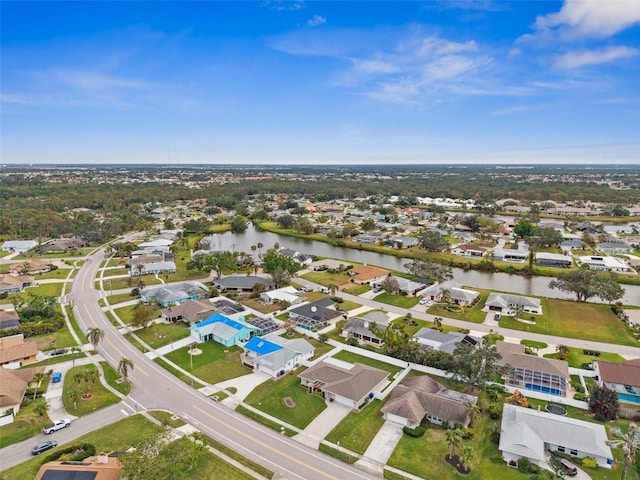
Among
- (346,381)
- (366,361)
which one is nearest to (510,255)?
(366,361)

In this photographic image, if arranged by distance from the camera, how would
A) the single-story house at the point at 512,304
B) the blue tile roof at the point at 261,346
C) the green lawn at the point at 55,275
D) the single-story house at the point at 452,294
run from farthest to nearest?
1. the green lawn at the point at 55,275
2. the single-story house at the point at 452,294
3. the single-story house at the point at 512,304
4. the blue tile roof at the point at 261,346

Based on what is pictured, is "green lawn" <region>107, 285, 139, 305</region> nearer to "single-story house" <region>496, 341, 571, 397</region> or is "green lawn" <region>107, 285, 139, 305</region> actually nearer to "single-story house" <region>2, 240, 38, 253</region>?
"single-story house" <region>2, 240, 38, 253</region>

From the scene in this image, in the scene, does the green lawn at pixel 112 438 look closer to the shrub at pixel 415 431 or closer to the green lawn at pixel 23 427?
the green lawn at pixel 23 427

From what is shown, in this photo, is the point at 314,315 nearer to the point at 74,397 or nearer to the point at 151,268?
the point at 74,397

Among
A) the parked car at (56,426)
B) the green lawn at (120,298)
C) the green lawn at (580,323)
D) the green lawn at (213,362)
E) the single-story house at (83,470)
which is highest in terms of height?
the single-story house at (83,470)

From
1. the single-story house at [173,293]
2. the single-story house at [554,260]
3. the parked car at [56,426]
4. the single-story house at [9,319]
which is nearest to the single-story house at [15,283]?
the single-story house at [9,319]

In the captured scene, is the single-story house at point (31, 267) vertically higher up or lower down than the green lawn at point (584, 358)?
higher up

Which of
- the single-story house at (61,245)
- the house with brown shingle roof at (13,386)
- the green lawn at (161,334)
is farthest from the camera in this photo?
the single-story house at (61,245)
